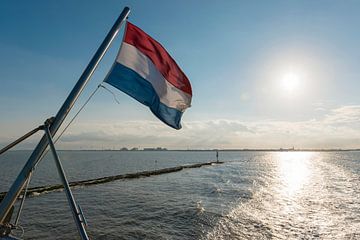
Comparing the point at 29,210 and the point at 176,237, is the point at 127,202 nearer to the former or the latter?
the point at 29,210

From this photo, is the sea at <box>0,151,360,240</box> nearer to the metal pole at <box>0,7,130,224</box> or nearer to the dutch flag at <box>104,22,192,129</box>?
the dutch flag at <box>104,22,192,129</box>

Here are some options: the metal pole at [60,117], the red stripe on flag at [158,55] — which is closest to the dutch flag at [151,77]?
the red stripe on flag at [158,55]

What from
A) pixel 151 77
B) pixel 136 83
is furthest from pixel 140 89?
pixel 151 77

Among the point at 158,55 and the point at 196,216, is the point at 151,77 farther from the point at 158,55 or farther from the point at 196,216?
the point at 196,216

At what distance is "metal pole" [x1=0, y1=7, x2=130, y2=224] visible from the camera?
16.4ft

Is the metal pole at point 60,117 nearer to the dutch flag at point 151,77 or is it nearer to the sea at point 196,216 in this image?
the dutch flag at point 151,77

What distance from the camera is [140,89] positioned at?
293 inches

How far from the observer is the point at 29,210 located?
2825cm

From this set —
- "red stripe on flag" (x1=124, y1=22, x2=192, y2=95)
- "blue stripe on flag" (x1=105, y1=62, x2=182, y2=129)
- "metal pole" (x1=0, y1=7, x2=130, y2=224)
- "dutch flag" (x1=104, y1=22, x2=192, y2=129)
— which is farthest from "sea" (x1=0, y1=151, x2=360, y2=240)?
"metal pole" (x1=0, y1=7, x2=130, y2=224)

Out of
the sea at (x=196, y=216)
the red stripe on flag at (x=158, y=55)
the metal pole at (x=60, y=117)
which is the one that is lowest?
the sea at (x=196, y=216)

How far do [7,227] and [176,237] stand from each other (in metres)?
15.3

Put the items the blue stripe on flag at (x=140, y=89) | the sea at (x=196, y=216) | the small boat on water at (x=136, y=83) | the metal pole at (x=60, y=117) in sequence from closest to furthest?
the metal pole at (x=60, y=117)
the small boat on water at (x=136, y=83)
the blue stripe on flag at (x=140, y=89)
the sea at (x=196, y=216)

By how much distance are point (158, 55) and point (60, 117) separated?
317 centimetres

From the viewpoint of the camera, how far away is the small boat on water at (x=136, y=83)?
5.40m
